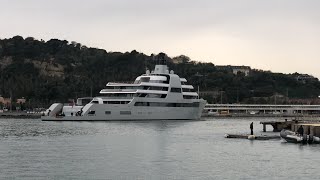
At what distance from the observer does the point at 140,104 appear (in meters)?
105

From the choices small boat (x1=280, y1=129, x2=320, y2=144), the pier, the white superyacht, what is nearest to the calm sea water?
small boat (x1=280, y1=129, x2=320, y2=144)

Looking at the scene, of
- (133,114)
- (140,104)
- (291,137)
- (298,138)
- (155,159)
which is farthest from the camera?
(140,104)

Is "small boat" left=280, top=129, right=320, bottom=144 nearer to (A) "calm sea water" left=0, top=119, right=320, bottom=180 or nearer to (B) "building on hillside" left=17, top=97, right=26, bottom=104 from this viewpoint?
(A) "calm sea water" left=0, top=119, right=320, bottom=180

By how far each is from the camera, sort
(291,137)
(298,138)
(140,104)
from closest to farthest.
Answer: (298,138)
(291,137)
(140,104)

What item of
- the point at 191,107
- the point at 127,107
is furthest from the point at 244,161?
the point at 191,107

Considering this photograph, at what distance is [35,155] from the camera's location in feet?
149

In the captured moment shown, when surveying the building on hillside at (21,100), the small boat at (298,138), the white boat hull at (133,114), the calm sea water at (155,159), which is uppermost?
the building on hillside at (21,100)

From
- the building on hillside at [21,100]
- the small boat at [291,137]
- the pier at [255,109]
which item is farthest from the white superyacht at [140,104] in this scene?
the pier at [255,109]

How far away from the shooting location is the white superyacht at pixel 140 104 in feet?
339

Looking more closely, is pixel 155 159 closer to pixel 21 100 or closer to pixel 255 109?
pixel 21 100

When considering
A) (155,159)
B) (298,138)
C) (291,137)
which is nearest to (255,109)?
(291,137)

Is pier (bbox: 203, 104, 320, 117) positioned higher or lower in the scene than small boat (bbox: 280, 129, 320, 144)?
higher

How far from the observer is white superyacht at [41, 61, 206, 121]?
339 ft

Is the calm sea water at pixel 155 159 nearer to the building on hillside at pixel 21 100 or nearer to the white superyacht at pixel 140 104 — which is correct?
the white superyacht at pixel 140 104
